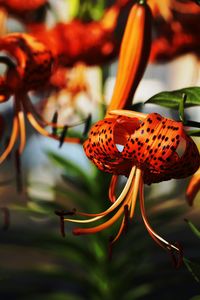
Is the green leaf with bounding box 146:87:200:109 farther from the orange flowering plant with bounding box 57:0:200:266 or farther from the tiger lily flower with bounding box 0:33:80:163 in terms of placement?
the tiger lily flower with bounding box 0:33:80:163

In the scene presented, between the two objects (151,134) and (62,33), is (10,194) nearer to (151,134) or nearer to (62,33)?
(62,33)

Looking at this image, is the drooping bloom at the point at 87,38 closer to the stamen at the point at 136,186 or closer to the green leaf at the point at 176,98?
the stamen at the point at 136,186

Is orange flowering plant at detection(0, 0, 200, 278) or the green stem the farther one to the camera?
orange flowering plant at detection(0, 0, 200, 278)

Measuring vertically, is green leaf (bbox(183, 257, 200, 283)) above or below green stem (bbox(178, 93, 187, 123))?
below

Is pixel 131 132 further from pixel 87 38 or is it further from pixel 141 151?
pixel 87 38

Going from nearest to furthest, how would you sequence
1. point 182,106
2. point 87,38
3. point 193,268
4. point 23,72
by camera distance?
point 182,106 → point 193,268 → point 23,72 → point 87,38

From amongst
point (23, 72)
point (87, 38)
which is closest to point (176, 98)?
point (23, 72)

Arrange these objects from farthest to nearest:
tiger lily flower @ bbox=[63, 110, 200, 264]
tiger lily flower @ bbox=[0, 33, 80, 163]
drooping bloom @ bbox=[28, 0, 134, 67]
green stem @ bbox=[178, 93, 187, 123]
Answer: drooping bloom @ bbox=[28, 0, 134, 67] < tiger lily flower @ bbox=[0, 33, 80, 163] < tiger lily flower @ bbox=[63, 110, 200, 264] < green stem @ bbox=[178, 93, 187, 123]

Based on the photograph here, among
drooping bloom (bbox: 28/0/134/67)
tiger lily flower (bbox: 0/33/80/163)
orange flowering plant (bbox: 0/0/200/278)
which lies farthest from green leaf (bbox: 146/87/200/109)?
drooping bloom (bbox: 28/0/134/67)
